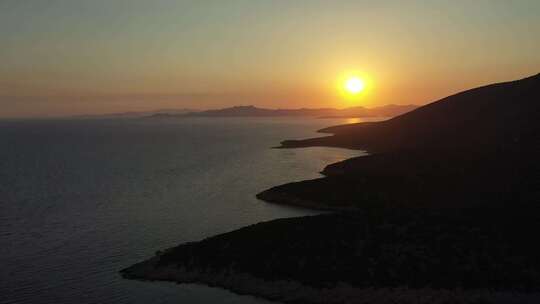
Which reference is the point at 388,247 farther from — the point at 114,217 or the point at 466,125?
the point at 466,125

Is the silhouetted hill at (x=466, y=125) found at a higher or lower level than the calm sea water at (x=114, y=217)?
higher

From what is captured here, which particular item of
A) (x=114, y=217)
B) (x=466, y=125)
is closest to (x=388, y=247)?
(x=114, y=217)

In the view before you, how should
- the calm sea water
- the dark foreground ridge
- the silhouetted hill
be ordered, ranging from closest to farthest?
the dark foreground ridge → the calm sea water → the silhouetted hill

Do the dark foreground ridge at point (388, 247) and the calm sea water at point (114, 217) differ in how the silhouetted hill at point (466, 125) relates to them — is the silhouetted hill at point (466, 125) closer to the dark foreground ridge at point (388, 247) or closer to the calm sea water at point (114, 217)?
the calm sea water at point (114, 217)

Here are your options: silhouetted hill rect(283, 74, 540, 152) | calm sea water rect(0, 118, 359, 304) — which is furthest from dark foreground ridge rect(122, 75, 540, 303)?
silhouetted hill rect(283, 74, 540, 152)

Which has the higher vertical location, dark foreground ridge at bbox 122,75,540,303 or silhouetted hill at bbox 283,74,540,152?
silhouetted hill at bbox 283,74,540,152

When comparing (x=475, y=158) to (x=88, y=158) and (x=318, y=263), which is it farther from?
(x=88, y=158)

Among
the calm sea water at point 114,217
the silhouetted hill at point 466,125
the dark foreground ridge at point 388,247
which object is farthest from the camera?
the silhouetted hill at point 466,125

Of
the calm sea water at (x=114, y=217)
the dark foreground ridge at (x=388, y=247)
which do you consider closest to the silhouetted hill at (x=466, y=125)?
the calm sea water at (x=114, y=217)

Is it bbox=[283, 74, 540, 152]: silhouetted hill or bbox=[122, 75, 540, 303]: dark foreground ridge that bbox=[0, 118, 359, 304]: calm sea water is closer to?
bbox=[122, 75, 540, 303]: dark foreground ridge

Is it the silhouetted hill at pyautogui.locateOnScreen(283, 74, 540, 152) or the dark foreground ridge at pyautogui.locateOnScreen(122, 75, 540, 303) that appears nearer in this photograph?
the dark foreground ridge at pyautogui.locateOnScreen(122, 75, 540, 303)
